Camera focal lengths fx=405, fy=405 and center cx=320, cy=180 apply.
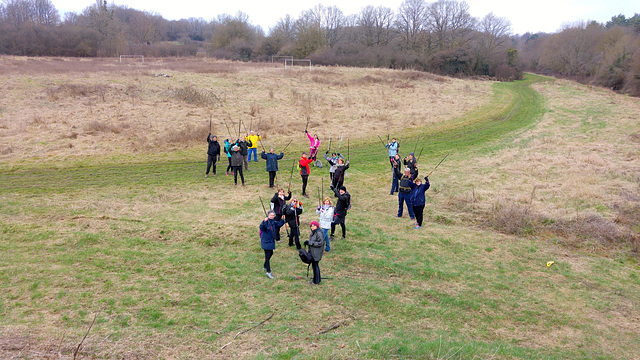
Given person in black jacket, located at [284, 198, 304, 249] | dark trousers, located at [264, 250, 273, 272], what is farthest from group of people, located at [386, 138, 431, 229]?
dark trousers, located at [264, 250, 273, 272]

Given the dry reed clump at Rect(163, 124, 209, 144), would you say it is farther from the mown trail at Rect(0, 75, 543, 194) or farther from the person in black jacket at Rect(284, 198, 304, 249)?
the person in black jacket at Rect(284, 198, 304, 249)

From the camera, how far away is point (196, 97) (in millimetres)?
30469

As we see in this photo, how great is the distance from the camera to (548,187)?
17250 mm

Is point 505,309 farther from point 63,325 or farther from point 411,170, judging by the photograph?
point 63,325

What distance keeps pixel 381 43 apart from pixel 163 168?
7137 cm

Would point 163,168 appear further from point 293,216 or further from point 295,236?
point 293,216

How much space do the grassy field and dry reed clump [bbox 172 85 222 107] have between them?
260 cm

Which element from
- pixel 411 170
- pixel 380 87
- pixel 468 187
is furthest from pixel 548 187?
pixel 380 87

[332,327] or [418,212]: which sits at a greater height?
[418,212]

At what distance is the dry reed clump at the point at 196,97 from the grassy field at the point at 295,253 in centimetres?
260

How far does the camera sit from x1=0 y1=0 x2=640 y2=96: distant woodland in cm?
5344

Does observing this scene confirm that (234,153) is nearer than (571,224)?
Result: No

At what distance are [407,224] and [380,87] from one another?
2988cm

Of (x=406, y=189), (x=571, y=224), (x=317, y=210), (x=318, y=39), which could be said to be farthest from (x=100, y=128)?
(x=318, y=39)
